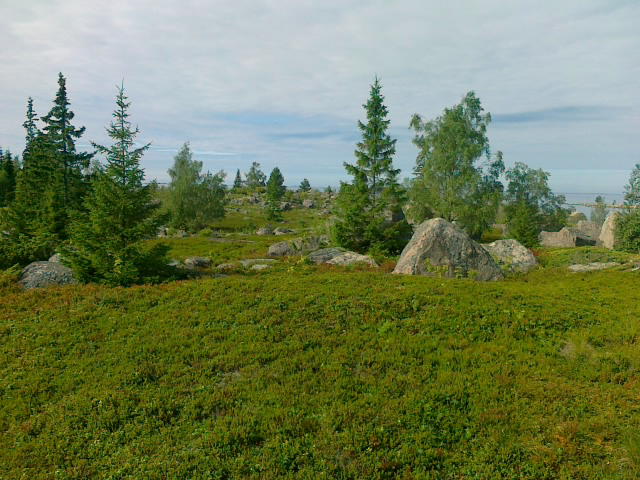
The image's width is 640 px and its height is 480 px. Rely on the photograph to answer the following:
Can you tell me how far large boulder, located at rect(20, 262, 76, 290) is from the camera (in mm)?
18438

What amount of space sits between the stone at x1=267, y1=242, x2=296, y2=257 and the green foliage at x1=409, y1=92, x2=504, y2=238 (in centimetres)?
1896

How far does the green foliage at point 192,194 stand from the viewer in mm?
58594

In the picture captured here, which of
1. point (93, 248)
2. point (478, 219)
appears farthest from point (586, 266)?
point (93, 248)

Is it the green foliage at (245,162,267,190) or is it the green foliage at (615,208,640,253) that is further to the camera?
the green foliage at (245,162,267,190)

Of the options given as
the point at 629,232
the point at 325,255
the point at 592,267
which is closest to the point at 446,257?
the point at 325,255

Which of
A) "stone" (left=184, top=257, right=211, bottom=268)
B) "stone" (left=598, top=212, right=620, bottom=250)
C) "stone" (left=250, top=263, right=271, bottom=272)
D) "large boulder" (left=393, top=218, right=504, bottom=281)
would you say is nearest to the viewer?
"large boulder" (left=393, top=218, right=504, bottom=281)

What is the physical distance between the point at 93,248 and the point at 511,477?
60.6 feet

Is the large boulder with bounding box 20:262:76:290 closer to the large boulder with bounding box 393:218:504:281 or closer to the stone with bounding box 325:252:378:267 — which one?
the stone with bounding box 325:252:378:267

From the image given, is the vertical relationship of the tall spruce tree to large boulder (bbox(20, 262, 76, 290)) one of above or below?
above

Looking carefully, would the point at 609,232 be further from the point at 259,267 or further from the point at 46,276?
the point at 46,276

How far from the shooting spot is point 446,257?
22.3m

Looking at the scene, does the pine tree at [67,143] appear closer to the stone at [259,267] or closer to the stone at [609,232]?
the stone at [259,267]

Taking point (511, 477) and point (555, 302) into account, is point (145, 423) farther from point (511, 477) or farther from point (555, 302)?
point (555, 302)

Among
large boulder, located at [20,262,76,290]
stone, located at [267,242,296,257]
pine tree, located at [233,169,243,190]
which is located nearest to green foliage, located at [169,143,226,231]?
stone, located at [267,242,296,257]
